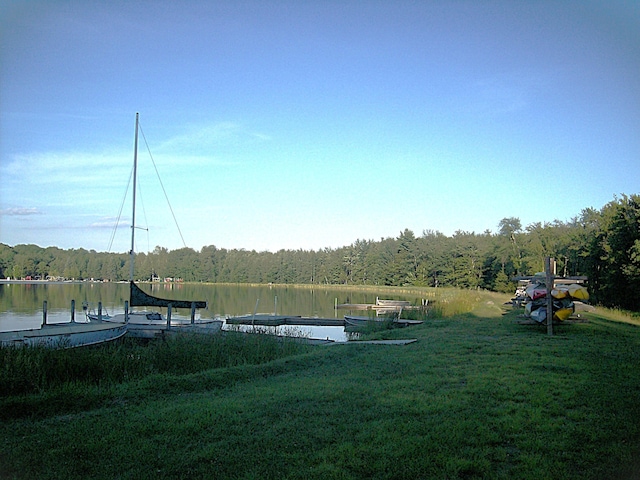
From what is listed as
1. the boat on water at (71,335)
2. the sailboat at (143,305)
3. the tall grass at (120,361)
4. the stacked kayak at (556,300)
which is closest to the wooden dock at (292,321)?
the sailboat at (143,305)

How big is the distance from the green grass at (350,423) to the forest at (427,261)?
1533cm

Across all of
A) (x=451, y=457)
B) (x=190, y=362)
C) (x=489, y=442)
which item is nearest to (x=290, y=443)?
(x=451, y=457)

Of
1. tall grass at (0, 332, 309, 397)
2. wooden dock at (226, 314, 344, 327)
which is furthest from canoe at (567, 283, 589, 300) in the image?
wooden dock at (226, 314, 344, 327)

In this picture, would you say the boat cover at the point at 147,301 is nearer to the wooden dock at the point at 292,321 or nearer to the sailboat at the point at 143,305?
the sailboat at the point at 143,305

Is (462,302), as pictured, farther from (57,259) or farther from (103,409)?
(57,259)

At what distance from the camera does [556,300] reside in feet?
42.5

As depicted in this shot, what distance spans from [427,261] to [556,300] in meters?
67.2

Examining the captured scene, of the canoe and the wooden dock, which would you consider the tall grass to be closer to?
the canoe

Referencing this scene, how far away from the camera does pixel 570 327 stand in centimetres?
1321

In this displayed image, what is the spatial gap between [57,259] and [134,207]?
74.4 m

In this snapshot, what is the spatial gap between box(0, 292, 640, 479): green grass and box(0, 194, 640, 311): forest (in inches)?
604

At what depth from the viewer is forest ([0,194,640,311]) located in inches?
1078

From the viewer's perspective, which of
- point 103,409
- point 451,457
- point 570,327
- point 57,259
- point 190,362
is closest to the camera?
point 451,457

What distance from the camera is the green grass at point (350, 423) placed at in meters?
4.27
